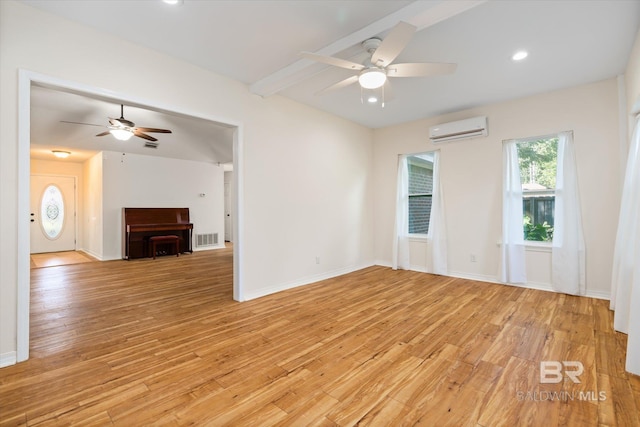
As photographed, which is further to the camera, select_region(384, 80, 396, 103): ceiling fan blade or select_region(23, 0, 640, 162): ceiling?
select_region(384, 80, 396, 103): ceiling fan blade

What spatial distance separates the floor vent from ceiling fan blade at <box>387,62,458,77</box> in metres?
7.41

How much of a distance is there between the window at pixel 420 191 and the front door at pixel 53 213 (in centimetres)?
935

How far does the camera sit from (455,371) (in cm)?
207

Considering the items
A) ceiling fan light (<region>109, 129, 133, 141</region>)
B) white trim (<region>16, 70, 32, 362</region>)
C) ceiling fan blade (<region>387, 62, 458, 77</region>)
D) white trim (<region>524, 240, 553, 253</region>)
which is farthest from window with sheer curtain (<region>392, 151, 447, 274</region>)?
white trim (<region>16, 70, 32, 362</region>)

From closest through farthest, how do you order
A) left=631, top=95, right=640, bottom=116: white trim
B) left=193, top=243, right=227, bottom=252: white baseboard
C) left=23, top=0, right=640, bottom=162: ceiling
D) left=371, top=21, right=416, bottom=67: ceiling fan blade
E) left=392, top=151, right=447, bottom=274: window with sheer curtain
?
1. left=371, top=21, right=416, bottom=67: ceiling fan blade
2. left=23, top=0, right=640, bottom=162: ceiling
3. left=631, top=95, right=640, bottom=116: white trim
4. left=392, top=151, right=447, bottom=274: window with sheer curtain
5. left=193, top=243, right=227, bottom=252: white baseboard

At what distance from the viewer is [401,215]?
5.52m

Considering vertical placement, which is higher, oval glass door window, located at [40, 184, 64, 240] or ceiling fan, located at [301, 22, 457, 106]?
ceiling fan, located at [301, 22, 457, 106]

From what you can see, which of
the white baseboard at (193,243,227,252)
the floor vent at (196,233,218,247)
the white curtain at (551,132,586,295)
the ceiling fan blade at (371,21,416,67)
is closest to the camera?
the ceiling fan blade at (371,21,416,67)

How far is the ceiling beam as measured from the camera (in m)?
2.13

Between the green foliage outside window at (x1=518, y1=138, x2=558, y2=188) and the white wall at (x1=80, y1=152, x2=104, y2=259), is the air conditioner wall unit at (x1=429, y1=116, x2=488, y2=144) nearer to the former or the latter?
the green foliage outside window at (x1=518, y1=138, x2=558, y2=188)

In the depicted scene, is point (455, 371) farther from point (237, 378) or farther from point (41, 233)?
point (41, 233)

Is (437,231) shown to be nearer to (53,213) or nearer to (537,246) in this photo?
(537,246)

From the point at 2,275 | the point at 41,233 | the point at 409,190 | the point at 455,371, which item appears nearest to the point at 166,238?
the point at 41,233

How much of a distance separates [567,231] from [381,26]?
3640 millimetres
